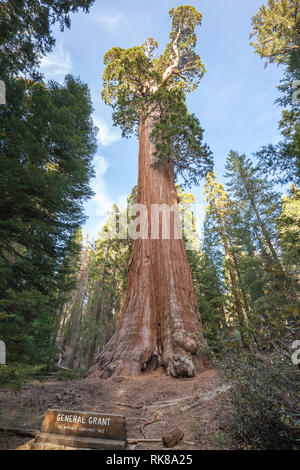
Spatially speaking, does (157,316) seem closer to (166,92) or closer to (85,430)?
(85,430)

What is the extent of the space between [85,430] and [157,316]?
13.5 feet

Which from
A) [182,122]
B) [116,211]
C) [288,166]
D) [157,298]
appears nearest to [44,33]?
[182,122]

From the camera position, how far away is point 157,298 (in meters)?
6.43

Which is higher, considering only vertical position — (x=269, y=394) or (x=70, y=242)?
(x=70, y=242)

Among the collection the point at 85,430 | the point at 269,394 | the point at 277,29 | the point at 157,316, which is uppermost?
the point at 277,29

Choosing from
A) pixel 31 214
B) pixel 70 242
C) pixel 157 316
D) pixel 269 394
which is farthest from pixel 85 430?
pixel 70 242

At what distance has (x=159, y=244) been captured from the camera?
279 inches

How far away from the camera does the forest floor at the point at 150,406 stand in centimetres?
235

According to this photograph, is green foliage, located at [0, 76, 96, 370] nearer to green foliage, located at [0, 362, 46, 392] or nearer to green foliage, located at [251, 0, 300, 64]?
green foliage, located at [0, 362, 46, 392]

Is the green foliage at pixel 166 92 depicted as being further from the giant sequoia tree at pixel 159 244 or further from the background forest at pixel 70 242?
the background forest at pixel 70 242

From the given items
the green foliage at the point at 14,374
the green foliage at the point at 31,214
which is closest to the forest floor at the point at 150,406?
the green foliage at the point at 14,374

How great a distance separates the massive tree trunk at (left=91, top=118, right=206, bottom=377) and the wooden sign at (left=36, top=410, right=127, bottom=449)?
2.69 metres
